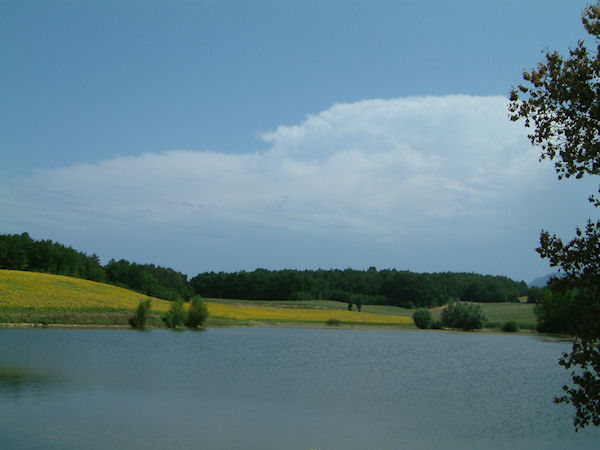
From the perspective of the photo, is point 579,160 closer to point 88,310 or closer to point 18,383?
point 18,383

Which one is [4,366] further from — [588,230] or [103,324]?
[103,324]

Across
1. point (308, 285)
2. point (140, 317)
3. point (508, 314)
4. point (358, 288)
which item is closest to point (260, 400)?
point (140, 317)

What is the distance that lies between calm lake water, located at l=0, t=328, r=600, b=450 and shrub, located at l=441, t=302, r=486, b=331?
47.2 m

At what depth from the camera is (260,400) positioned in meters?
21.3

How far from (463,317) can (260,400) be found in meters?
70.6

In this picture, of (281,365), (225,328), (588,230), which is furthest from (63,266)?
(588,230)

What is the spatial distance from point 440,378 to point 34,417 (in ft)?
70.8

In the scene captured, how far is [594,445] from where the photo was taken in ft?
57.2

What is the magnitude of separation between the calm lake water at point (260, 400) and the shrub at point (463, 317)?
1859 inches

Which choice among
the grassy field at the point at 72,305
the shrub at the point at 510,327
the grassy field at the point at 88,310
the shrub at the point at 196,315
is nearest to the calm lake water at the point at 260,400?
the grassy field at the point at 72,305

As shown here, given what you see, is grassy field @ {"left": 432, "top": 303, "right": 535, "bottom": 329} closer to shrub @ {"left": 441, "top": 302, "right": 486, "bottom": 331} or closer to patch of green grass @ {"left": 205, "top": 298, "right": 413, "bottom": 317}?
shrub @ {"left": 441, "top": 302, "right": 486, "bottom": 331}

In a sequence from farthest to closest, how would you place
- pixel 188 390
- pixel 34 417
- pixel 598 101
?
pixel 188 390
pixel 34 417
pixel 598 101

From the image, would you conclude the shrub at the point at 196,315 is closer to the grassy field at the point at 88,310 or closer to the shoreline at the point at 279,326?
the shoreline at the point at 279,326

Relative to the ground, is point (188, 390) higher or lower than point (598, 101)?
lower
